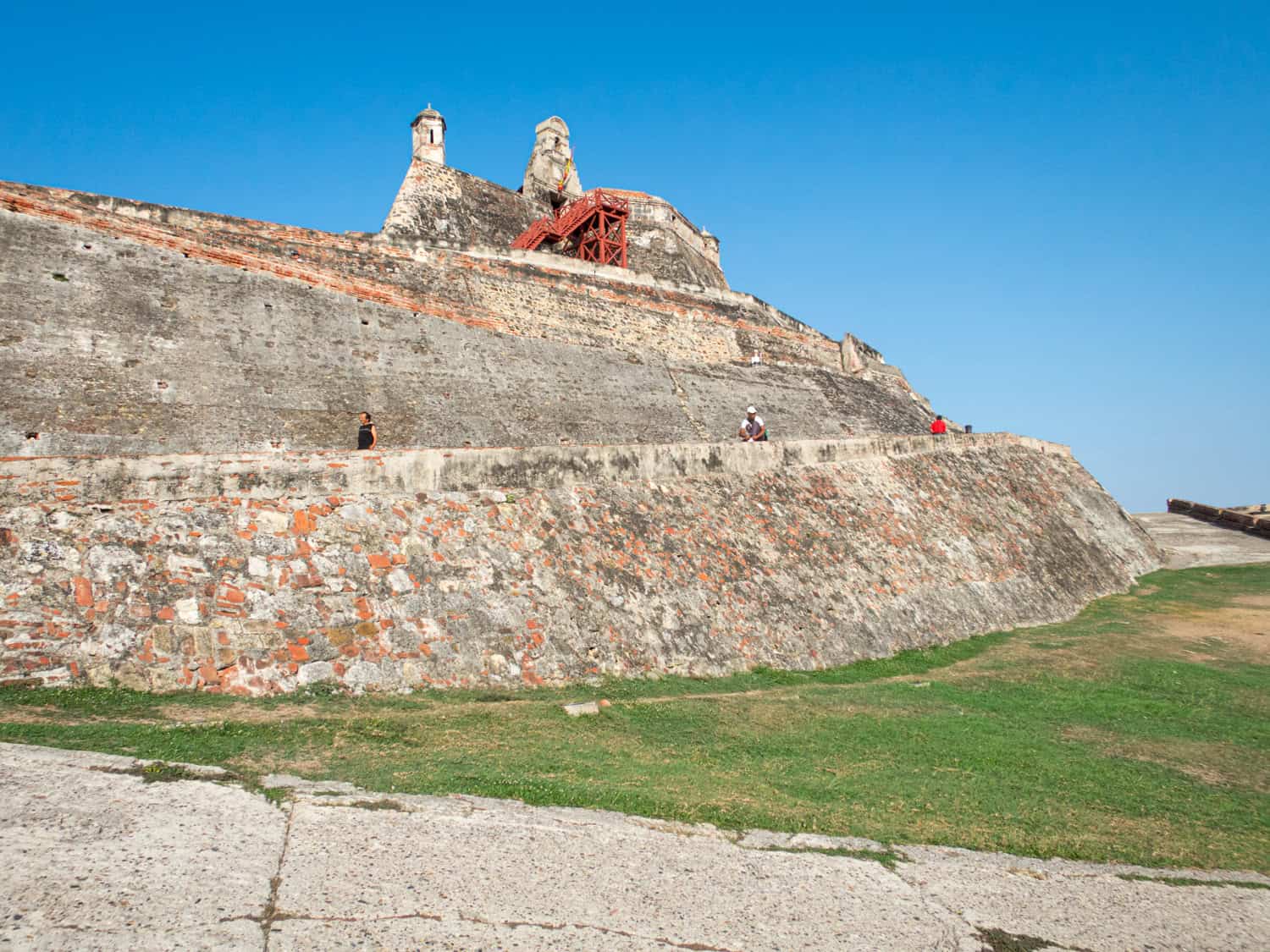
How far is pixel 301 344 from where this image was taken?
52.3 ft

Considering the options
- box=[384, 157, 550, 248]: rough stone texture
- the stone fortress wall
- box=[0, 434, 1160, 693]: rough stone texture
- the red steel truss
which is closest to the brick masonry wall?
the stone fortress wall

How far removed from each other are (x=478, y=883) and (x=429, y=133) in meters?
30.8

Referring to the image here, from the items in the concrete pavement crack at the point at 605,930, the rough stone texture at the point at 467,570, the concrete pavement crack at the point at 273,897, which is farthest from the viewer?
the rough stone texture at the point at 467,570

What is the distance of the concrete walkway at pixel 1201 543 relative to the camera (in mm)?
22828

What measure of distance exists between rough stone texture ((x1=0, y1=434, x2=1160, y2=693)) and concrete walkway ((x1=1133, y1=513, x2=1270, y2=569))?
12.1 meters

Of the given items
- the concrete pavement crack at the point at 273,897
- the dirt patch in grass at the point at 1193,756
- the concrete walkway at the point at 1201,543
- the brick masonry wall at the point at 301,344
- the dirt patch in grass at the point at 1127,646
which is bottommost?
the dirt patch in grass at the point at 1193,756

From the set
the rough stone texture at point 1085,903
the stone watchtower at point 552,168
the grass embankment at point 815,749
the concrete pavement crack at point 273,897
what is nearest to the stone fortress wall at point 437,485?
the grass embankment at point 815,749

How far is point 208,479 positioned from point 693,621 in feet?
17.8

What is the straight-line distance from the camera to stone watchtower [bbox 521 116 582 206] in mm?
35250

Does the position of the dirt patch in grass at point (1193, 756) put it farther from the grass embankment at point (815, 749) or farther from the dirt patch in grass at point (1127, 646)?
the dirt patch in grass at point (1127, 646)

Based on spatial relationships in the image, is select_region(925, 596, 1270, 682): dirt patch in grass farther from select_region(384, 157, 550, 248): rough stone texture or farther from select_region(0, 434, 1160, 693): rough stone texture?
select_region(384, 157, 550, 248): rough stone texture

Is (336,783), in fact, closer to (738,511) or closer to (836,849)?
(836,849)

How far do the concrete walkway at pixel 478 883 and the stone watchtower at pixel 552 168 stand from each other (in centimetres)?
3299

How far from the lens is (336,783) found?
479cm
